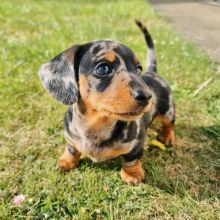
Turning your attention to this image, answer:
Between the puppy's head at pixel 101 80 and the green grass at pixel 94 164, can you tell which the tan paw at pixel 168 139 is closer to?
the green grass at pixel 94 164

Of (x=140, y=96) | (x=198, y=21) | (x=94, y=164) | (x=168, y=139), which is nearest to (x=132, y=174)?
(x=94, y=164)

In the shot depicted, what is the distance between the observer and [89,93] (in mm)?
2115

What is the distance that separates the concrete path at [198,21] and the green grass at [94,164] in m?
0.28

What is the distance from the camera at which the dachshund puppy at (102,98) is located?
6.56 ft

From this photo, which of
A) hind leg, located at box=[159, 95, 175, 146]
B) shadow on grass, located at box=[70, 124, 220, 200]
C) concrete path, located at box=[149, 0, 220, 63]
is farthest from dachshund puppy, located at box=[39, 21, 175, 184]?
concrete path, located at box=[149, 0, 220, 63]

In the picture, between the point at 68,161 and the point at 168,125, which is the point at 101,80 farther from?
the point at 168,125

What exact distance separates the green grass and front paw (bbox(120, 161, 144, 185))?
1.6 inches

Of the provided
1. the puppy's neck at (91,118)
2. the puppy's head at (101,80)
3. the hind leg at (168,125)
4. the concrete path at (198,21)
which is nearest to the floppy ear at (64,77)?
the puppy's head at (101,80)

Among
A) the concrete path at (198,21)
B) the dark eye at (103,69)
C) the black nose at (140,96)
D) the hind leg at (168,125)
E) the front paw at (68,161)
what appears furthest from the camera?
the concrete path at (198,21)

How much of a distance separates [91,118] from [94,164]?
1.73ft

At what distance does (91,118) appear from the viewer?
2252 mm

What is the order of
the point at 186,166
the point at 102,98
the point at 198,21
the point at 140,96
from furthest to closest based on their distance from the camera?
the point at 198,21 < the point at 186,166 < the point at 102,98 < the point at 140,96

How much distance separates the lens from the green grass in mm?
2326

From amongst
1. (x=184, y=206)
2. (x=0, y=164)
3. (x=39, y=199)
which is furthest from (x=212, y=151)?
(x=0, y=164)
